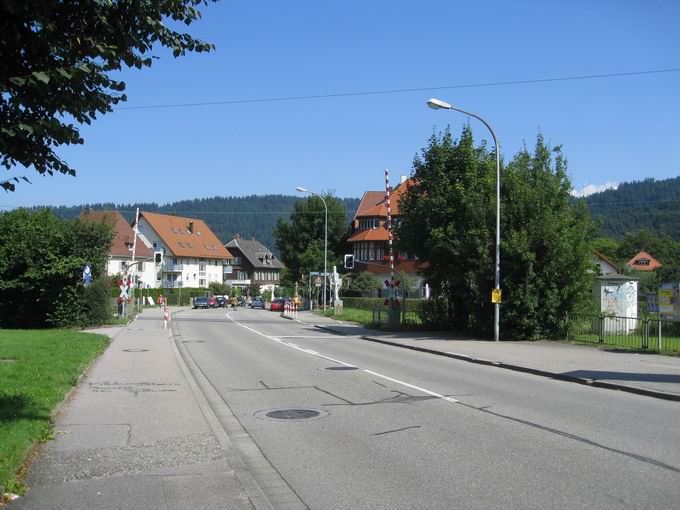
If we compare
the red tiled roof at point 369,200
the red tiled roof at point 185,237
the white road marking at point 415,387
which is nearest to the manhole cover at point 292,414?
the white road marking at point 415,387

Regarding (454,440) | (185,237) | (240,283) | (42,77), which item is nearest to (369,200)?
(185,237)

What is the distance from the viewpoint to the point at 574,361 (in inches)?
679

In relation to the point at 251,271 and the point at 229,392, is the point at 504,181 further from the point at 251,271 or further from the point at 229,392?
the point at 251,271

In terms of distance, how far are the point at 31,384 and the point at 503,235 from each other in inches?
734

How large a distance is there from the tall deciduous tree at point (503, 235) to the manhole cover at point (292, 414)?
50.8ft

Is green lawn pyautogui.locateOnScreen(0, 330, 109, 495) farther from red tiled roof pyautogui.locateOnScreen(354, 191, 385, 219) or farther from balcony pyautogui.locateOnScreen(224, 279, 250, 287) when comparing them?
balcony pyautogui.locateOnScreen(224, 279, 250, 287)

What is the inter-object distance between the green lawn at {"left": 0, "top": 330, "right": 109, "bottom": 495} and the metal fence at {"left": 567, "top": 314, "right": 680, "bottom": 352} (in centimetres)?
1611

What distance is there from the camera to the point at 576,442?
7891 mm

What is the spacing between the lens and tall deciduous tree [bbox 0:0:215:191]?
574 cm

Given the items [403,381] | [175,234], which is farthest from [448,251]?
[175,234]

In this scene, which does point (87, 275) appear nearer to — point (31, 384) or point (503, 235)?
point (503, 235)

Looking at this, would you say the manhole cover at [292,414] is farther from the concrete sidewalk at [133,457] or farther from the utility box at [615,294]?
the utility box at [615,294]

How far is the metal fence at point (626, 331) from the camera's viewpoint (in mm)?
20203

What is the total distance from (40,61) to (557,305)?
21.2 meters
